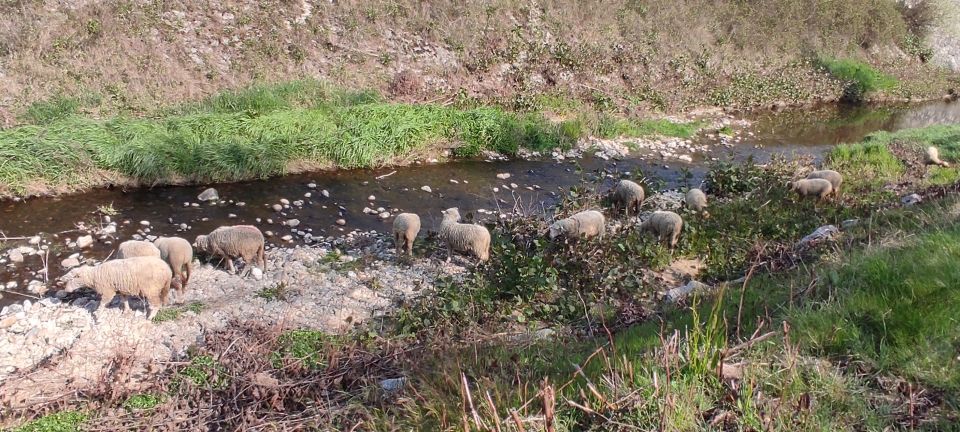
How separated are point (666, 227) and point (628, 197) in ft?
7.33

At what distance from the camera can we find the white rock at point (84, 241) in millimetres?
9853

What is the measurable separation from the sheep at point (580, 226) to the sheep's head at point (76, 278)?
6.26 metres

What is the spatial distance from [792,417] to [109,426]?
5.29 metres

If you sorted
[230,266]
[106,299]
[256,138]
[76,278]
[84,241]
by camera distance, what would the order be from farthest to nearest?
[256,138] → [84,241] → [230,266] → [76,278] → [106,299]

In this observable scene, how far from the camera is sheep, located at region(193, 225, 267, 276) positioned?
885 centimetres

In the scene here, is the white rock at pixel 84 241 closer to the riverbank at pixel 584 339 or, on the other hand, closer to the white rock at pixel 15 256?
the white rock at pixel 15 256

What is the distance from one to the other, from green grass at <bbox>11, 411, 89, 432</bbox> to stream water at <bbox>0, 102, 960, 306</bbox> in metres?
3.86

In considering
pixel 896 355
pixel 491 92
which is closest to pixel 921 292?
pixel 896 355

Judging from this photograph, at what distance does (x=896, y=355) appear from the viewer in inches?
157

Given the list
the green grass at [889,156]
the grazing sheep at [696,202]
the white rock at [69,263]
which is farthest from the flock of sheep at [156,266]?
the green grass at [889,156]

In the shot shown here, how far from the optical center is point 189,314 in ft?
24.7

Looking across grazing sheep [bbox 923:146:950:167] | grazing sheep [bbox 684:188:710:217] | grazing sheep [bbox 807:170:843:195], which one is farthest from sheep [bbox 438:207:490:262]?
grazing sheep [bbox 923:146:950:167]

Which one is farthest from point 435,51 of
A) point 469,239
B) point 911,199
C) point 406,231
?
point 911,199

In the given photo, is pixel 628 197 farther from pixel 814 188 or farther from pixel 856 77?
pixel 856 77
